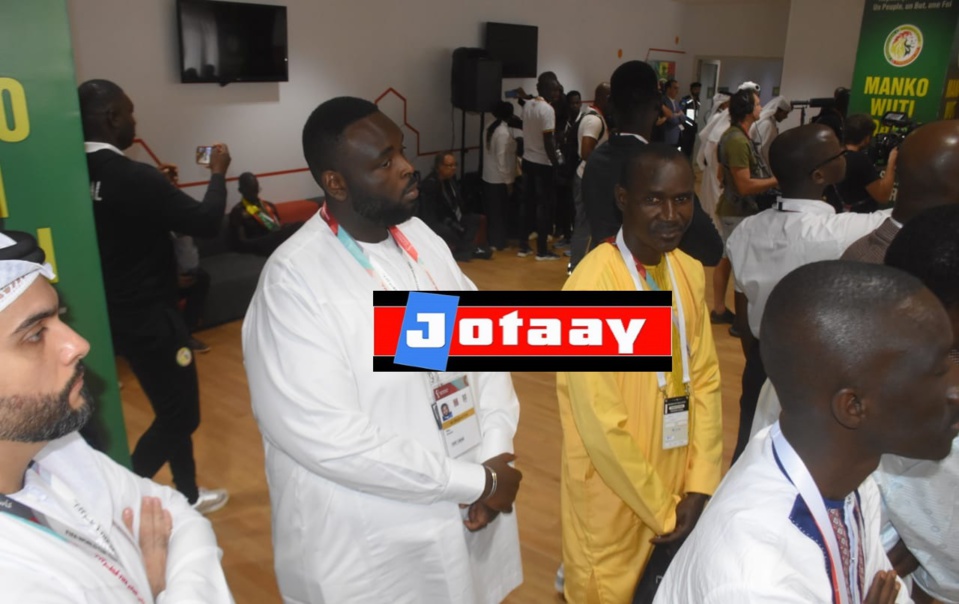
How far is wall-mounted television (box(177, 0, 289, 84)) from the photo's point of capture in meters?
5.79

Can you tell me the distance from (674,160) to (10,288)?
5.04 ft

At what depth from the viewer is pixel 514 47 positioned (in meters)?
9.05

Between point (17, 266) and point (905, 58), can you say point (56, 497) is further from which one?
point (905, 58)

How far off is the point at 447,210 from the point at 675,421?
540cm

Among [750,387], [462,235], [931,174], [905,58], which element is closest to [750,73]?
[905,58]

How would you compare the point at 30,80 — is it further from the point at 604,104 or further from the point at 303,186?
the point at 604,104

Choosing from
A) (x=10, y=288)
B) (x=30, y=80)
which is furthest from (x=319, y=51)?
(x=10, y=288)

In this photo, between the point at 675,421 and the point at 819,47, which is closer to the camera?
the point at 675,421

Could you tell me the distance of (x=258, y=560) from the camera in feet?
9.07

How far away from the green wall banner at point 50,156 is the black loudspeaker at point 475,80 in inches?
248

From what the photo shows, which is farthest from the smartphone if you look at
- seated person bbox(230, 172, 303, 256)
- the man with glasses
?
seated person bbox(230, 172, 303, 256)

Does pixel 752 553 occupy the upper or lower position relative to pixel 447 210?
upper

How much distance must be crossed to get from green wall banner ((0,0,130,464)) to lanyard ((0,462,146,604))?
1125 millimetres

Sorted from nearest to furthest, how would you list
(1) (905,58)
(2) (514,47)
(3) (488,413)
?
1. (3) (488,413)
2. (1) (905,58)
3. (2) (514,47)
